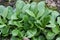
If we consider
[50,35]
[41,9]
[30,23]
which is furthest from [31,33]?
[41,9]

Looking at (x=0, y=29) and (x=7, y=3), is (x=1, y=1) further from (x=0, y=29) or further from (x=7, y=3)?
(x=0, y=29)

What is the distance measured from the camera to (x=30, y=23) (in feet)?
10.7

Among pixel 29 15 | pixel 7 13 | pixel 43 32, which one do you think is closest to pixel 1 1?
pixel 7 13

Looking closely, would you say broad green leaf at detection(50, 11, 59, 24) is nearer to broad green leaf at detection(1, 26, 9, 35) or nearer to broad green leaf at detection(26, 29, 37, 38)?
broad green leaf at detection(26, 29, 37, 38)

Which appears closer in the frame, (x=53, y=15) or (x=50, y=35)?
(x=50, y=35)

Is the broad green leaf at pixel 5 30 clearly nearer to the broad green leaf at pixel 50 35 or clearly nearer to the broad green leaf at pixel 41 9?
the broad green leaf at pixel 41 9

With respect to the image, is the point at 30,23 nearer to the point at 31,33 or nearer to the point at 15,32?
the point at 31,33

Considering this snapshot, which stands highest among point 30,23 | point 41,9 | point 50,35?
point 41,9

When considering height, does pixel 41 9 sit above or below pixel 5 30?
above

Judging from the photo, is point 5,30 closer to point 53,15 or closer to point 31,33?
point 31,33

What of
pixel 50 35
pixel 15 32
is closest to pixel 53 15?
pixel 50 35

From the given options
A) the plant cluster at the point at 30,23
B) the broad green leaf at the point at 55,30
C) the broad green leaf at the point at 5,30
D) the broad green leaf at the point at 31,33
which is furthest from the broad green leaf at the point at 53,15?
the broad green leaf at the point at 5,30

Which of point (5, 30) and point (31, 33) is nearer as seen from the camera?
point (31, 33)

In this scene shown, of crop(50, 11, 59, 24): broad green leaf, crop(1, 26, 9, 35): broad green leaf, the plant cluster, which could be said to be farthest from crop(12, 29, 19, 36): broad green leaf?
crop(50, 11, 59, 24): broad green leaf
